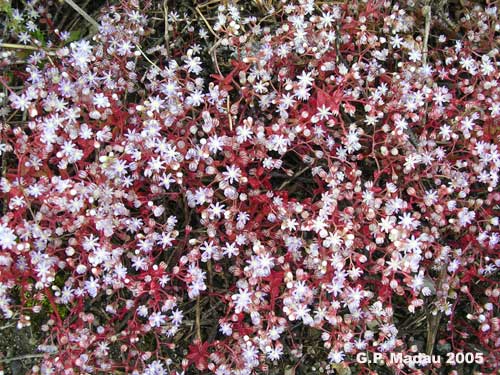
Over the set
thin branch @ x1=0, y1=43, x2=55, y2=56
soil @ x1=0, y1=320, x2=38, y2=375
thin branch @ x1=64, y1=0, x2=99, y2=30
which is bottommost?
soil @ x1=0, y1=320, x2=38, y2=375

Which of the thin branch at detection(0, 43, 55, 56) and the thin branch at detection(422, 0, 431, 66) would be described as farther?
the thin branch at detection(422, 0, 431, 66)

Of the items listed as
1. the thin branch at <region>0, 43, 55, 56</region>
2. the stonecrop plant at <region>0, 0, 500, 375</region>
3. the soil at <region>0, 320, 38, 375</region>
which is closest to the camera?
the stonecrop plant at <region>0, 0, 500, 375</region>

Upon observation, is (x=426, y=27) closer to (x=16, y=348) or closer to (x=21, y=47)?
(x=21, y=47)

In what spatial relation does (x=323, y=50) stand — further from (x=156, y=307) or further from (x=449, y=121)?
(x=156, y=307)

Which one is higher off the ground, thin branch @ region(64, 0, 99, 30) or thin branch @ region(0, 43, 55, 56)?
thin branch @ region(64, 0, 99, 30)

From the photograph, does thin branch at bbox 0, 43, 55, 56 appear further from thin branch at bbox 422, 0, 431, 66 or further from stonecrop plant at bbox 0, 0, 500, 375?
thin branch at bbox 422, 0, 431, 66

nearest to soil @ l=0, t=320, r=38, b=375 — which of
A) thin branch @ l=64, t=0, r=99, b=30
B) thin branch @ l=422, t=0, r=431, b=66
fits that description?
thin branch @ l=64, t=0, r=99, b=30

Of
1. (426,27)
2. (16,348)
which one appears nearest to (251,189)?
(426,27)

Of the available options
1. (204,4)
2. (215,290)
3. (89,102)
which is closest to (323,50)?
(204,4)
